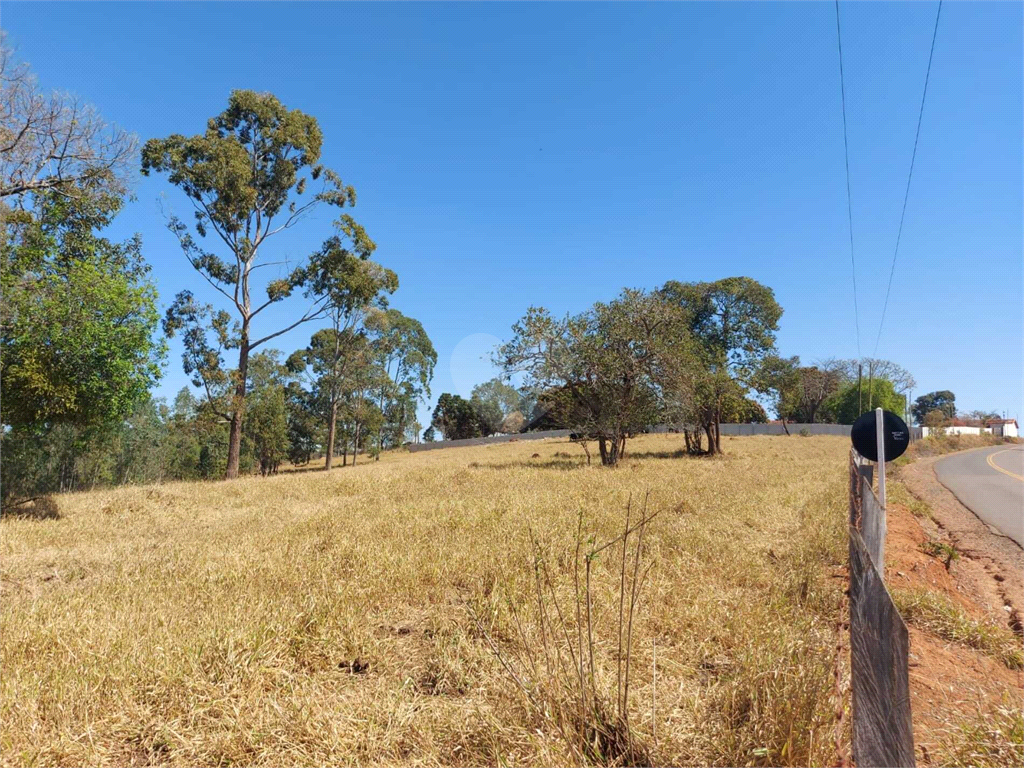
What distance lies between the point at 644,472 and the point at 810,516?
25.2 ft

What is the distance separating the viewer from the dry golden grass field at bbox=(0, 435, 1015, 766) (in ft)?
8.77

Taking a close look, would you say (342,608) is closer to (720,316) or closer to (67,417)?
(67,417)

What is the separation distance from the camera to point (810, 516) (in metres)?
8.21

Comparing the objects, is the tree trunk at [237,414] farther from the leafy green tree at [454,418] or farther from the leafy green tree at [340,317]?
the leafy green tree at [454,418]

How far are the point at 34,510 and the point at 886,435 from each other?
47.6 feet

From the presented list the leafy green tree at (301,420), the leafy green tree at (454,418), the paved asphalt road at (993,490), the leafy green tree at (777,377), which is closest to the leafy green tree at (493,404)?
the leafy green tree at (454,418)

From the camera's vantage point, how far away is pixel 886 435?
491 centimetres

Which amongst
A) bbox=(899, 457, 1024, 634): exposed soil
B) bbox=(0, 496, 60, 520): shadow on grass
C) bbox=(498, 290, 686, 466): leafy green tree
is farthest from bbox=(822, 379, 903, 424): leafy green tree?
bbox=(0, 496, 60, 520): shadow on grass

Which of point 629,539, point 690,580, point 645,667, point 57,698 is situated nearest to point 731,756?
point 645,667

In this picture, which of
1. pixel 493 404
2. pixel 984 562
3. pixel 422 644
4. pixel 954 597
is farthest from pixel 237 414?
pixel 493 404

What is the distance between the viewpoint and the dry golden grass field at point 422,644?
267cm

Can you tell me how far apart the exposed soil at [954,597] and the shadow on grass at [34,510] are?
12887 millimetres

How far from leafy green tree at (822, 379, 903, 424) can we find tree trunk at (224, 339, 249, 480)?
52986 mm

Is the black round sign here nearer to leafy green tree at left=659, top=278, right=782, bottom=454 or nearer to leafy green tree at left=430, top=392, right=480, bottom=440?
leafy green tree at left=659, top=278, right=782, bottom=454
